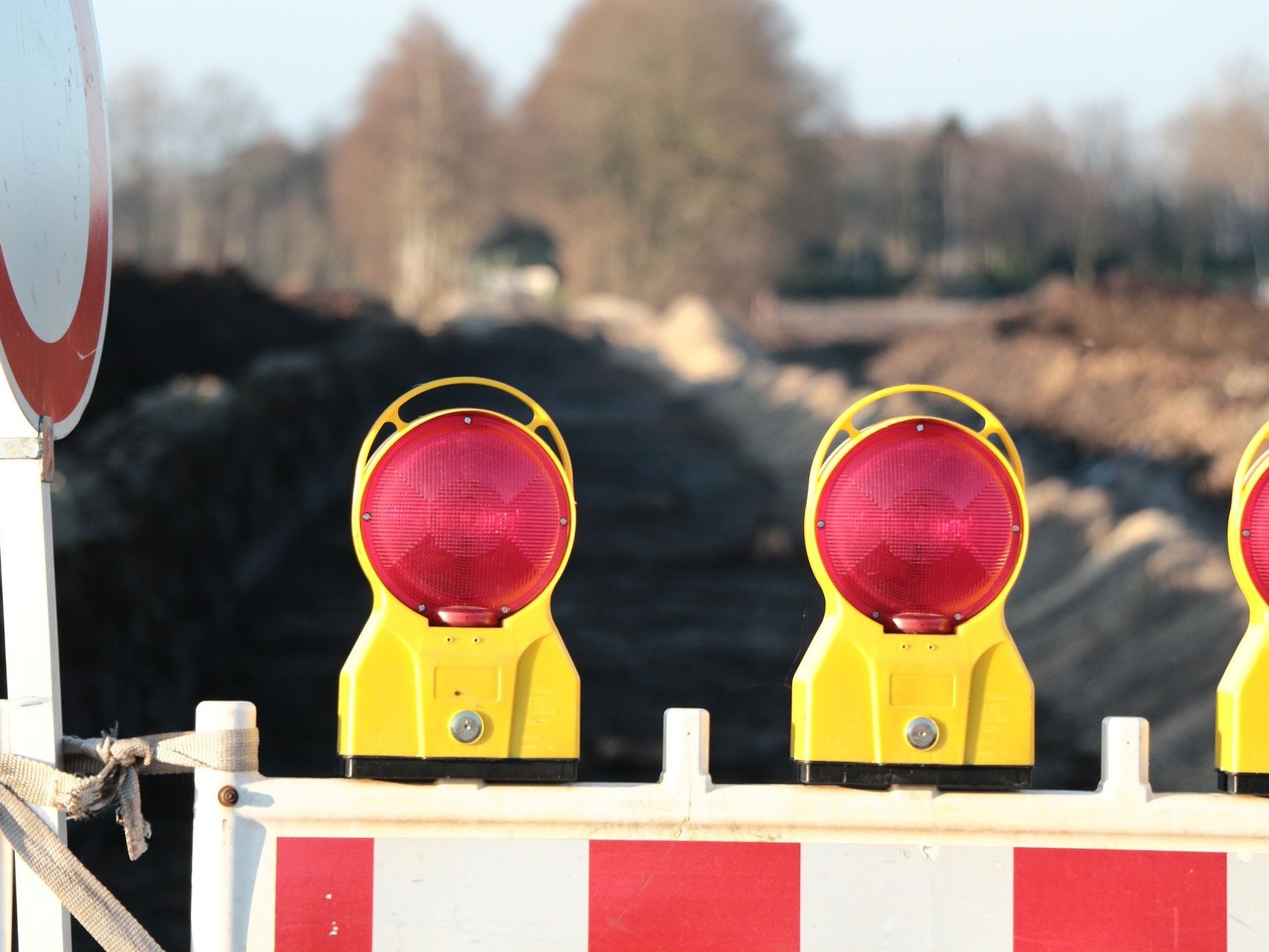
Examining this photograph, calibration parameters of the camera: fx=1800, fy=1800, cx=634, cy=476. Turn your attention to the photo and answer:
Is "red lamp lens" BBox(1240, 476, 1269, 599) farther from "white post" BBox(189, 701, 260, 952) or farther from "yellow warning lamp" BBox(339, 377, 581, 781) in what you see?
"white post" BBox(189, 701, 260, 952)

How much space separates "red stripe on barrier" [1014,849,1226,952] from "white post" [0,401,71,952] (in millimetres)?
1086

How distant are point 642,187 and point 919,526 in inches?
2570

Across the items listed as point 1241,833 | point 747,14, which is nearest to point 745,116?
point 747,14

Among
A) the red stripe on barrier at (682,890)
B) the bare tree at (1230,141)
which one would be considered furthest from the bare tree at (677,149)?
the red stripe on barrier at (682,890)

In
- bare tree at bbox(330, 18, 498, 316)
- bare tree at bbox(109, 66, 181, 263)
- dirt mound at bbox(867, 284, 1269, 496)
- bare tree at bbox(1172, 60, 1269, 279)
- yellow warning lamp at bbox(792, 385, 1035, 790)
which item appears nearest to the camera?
yellow warning lamp at bbox(792, 385, 1035, 790)

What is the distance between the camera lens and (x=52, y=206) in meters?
2.10

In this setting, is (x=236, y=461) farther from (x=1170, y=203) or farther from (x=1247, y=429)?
(x=1170, y=203)

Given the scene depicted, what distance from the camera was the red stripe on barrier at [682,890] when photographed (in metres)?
1.99

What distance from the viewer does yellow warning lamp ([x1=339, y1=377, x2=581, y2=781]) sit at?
2051 millimetres

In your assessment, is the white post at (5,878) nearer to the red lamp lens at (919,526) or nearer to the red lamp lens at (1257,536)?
the red lamp lens at (919,526)

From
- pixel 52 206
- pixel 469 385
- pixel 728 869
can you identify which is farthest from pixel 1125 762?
pixel 52 206

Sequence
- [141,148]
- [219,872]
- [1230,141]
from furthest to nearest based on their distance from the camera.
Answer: [141,148]
[1230,141]
[219,872]

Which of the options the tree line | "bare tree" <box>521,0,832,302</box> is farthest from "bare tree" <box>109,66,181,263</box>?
"bare tree" <box>521,0,832,302</box>

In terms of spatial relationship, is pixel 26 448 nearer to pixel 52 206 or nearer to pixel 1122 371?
pixel 52 206
